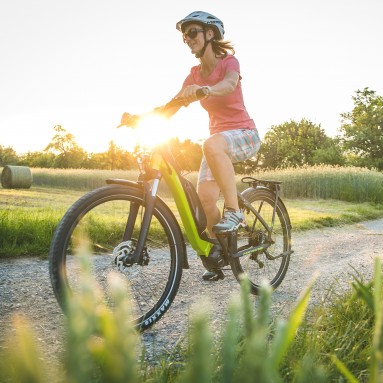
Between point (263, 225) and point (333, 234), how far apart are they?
4596mm

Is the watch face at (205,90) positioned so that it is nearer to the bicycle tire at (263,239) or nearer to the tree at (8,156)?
the bicycle tire at (263,239)

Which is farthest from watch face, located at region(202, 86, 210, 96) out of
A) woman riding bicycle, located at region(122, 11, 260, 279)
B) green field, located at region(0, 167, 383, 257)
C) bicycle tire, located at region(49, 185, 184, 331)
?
green field, located at region(0, 167, 383, 257)

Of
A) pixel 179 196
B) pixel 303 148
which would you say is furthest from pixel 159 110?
pixel 303 148

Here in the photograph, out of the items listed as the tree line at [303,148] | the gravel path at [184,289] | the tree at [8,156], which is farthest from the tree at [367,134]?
the tree at [8,156]

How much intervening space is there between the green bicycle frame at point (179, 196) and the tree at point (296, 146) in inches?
2099

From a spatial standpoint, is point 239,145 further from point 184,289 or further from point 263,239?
point 184,289

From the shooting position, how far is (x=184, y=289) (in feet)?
13.0

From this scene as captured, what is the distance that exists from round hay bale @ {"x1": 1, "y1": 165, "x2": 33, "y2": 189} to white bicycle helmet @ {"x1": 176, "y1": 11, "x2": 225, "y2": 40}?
77.0 feet

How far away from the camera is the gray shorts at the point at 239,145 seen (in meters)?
3.71

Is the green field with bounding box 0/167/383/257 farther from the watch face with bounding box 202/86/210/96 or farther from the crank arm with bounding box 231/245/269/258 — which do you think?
the watch face with bounding box 202/86/210/96

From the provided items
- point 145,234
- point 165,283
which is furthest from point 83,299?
point 165,283

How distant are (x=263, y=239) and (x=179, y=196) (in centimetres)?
131

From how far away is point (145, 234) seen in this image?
3.03 meters

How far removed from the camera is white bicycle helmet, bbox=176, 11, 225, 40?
11.6 feet
